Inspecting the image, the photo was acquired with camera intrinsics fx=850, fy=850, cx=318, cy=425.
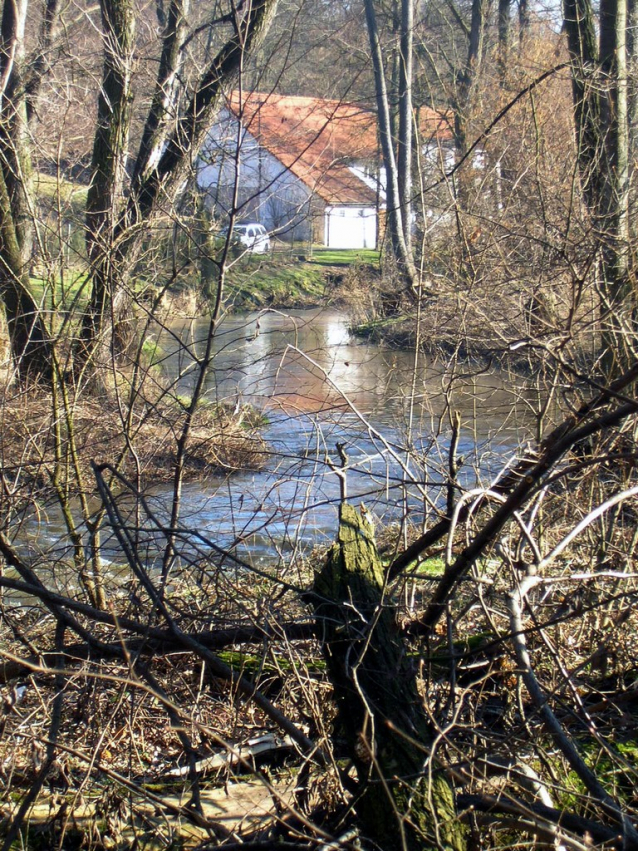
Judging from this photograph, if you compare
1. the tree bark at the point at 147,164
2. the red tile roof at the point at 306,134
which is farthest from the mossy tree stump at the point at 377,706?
the red tile roof at the point at 306,134

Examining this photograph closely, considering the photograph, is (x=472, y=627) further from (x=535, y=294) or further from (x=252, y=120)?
(x=252, y=120)

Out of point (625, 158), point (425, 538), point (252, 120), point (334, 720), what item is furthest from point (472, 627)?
point (625, 158)

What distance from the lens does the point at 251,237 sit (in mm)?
5664

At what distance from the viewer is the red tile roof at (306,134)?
4977 mm

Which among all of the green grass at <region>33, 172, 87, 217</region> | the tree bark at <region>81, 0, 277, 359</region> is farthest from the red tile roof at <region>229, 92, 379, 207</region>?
the green grass at <region>33, 172, 87, 217</region>

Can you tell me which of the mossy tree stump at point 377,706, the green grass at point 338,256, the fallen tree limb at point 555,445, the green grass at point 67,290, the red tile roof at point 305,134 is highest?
the green grass at point 338,256

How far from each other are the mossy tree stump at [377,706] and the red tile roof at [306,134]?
2.47 meters

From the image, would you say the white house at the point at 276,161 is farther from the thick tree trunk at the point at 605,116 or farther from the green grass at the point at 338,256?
the green grass at the point at 338,256

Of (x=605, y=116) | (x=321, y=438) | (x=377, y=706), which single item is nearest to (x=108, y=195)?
(x=321, y=438)

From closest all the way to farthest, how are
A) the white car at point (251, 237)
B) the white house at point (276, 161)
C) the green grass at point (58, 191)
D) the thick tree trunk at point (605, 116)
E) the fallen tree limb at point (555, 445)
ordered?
1. the fallen tree limb at point (555, 445)
2. the white house at point (276, 161)
3. the green grass at point (58, 191)
4. the white car at point (251, 237)
5. the thick tree trunk at point (605, 116)

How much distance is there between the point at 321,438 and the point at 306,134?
1956 mm

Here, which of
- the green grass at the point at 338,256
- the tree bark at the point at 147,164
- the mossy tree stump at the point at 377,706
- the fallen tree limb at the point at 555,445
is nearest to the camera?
the mossy tree stump at the point at 377,706

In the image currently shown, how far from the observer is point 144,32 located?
7473 mm

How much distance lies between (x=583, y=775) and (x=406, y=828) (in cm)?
55
